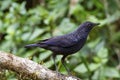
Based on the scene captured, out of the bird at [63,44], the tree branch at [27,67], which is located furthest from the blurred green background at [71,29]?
the tree branch at [27,67]

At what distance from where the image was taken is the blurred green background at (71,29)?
222 inches

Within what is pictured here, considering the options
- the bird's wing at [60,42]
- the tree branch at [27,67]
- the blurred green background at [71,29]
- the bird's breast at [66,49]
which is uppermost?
the blurred green background at [71,29]

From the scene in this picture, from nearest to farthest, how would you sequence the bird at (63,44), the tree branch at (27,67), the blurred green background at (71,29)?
the tree branch at (27,67) < the bird at (63,44) < the blurred green background at (71,29)

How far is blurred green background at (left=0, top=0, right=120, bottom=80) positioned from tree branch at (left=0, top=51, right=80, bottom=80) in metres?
1.88

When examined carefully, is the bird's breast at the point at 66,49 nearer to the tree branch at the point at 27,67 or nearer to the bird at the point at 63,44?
the bird at the point at 63,44

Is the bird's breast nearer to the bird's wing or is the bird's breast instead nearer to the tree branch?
the bird's wing

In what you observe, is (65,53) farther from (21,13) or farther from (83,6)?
(83,6)

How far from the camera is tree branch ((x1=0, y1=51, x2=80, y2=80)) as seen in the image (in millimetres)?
3389

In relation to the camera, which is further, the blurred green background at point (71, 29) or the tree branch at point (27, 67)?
the blurred green background at point (71, 29)

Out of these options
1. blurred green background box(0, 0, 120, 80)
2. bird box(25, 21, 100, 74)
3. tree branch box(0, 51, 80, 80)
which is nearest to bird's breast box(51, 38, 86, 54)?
bird box(25, 21, 100, 74)

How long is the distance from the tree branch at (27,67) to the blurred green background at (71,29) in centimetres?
188

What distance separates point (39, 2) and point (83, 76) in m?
1.86

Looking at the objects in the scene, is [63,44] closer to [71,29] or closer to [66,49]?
[66,49]

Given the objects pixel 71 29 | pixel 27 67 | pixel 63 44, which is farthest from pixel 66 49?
pixel 71 29
